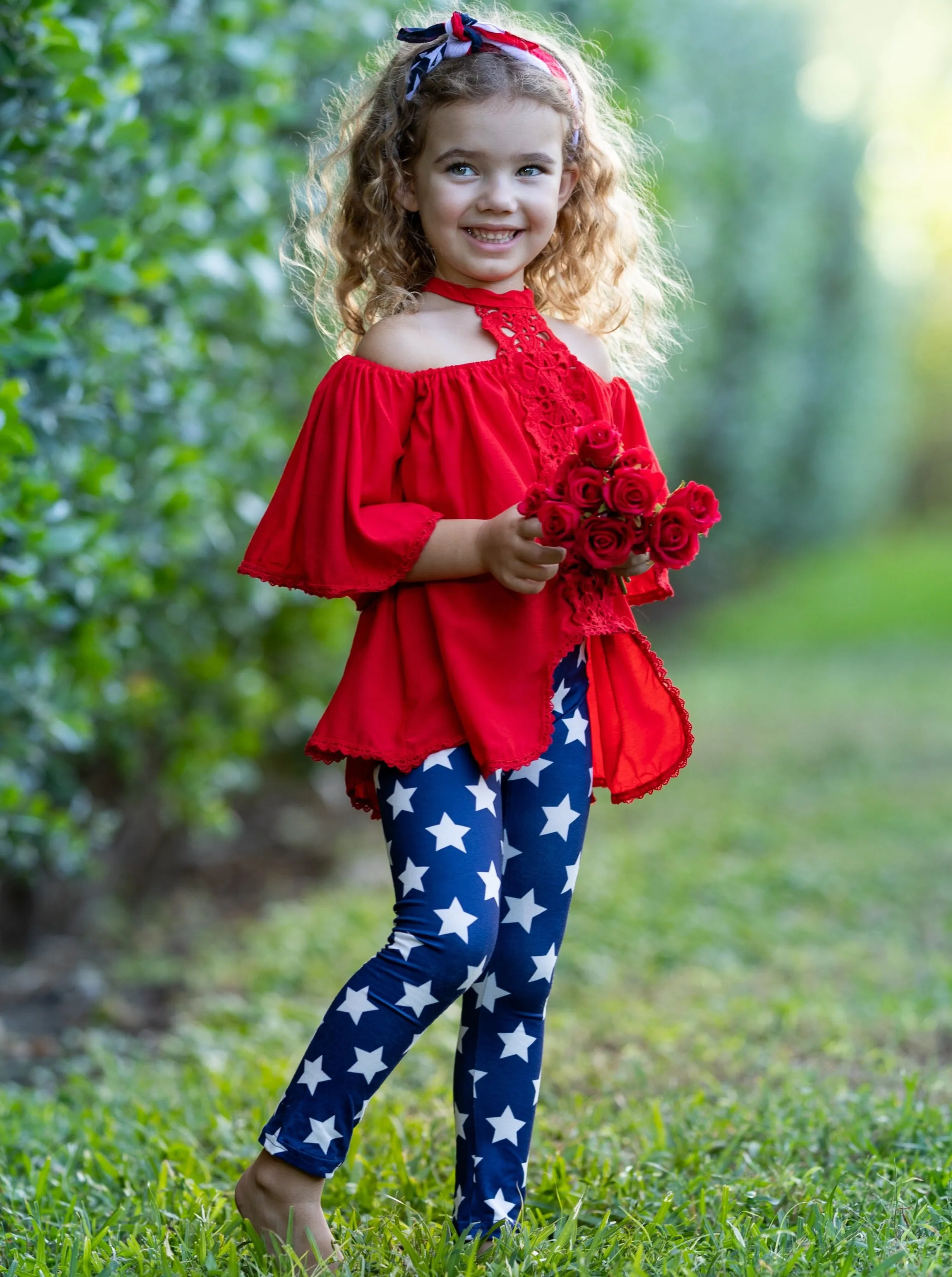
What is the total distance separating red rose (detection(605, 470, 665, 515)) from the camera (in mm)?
1965

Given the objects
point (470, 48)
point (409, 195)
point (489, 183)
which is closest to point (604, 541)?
point (489, 183)

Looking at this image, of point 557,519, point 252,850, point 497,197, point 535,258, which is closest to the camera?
point 557,519

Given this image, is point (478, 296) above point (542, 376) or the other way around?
above

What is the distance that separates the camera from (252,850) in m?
6.48

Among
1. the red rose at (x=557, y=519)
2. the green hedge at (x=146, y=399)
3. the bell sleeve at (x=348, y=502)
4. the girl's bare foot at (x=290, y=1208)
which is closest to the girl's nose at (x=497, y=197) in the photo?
the bell sleeve at (x=348, y=502)

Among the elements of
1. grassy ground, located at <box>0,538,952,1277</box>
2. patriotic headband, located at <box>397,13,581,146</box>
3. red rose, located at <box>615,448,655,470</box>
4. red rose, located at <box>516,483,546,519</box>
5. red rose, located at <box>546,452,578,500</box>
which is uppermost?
patriotic headband, located at <box>397,13,581,146</box>

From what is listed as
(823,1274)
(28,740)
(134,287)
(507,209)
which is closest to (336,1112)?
(823,1274)

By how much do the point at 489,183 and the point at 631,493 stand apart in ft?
1.99

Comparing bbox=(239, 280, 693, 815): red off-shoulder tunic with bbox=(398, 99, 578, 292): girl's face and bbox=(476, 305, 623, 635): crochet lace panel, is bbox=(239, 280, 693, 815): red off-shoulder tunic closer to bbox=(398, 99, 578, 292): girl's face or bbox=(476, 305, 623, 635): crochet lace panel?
bbox=(476, 305, 623, 635): crochet lace panel

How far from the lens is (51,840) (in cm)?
397

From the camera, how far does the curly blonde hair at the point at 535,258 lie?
7.31ft

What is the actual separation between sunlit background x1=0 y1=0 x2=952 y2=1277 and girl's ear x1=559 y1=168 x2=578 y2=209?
1.09 meters

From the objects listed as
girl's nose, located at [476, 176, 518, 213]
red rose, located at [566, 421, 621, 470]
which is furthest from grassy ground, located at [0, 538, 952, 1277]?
girl's nose, located at [476, 176, 518, 213]

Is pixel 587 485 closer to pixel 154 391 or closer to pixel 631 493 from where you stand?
pixel 631 493
